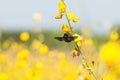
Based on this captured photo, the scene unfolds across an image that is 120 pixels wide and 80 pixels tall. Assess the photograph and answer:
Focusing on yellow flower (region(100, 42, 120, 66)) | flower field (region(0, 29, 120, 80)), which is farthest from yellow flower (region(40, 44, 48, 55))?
yellow flower (region(100, 42, 120, 66))

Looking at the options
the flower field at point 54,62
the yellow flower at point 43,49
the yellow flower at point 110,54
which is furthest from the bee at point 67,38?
the yellow flower at point 43,49

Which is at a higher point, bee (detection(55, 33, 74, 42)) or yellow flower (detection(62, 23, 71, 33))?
yellow flower (detection(62, 23, 71, 33))

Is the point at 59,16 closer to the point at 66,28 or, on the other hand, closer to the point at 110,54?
the point at 66,28

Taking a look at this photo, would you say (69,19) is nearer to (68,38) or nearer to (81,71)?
(68,38)

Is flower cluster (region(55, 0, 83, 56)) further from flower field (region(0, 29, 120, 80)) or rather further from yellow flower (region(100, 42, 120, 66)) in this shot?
yellow flower (region(100, 42, 120, 66))

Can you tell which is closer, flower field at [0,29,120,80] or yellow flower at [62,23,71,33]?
yellow flower at [62,23,71,33]

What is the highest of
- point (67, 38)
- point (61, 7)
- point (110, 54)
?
point (61, 7)

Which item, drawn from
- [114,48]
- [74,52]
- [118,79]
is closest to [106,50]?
[114,48]

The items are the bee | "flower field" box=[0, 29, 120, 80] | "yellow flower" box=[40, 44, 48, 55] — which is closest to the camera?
the bee

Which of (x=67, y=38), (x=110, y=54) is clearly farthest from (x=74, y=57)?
(x=110, y=54)

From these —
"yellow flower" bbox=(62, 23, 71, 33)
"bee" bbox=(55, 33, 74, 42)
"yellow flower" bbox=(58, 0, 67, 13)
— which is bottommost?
→ "bee" bbox=(55, 33, 74, 42)

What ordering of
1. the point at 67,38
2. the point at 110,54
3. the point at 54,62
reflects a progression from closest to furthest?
the point at 67,38 < the point at 110,54 < the point at 54,62
